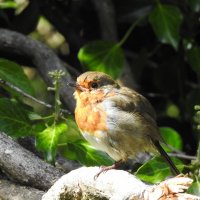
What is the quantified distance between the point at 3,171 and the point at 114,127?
2.04ft

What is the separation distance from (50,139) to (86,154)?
0.22m

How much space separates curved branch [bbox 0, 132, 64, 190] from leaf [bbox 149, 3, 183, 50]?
A: 144cm

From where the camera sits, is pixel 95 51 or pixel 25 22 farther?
pixel 25 22

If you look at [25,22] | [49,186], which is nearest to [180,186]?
[49,186]

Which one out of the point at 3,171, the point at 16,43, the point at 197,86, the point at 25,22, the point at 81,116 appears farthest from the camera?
the point at 197,86

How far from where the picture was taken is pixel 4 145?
3.84m

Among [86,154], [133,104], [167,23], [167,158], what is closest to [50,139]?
[86,154]

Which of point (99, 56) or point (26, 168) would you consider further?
point (99, 56)

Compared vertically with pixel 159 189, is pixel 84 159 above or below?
below

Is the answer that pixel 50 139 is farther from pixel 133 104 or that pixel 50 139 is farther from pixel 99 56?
pixel 99 56

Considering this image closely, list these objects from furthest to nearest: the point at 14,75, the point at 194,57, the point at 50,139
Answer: the point at 194,57, the point at 14,75, the point at 50,139

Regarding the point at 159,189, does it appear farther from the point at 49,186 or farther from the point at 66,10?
the point at 66,10

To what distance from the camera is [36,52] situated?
495 centimetres

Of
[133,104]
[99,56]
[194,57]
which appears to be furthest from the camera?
[194,57]
